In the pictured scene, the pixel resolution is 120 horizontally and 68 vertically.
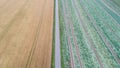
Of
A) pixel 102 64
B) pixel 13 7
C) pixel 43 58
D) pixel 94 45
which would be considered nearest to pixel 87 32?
pixel 94 45

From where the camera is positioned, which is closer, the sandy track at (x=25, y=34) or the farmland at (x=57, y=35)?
the sandy track at (x=25, y=34)

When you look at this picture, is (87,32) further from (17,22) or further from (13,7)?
(13,7)

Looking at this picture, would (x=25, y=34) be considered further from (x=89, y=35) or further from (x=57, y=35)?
(x=89, y=35)

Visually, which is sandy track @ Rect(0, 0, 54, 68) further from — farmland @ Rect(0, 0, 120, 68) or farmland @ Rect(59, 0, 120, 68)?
farmland @ Rect(59, 0, 120, 68)

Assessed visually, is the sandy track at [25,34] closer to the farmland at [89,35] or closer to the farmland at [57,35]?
the farmland at [57,35]


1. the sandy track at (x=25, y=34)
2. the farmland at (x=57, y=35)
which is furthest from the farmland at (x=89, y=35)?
the sandy track at (x=25, y=34)

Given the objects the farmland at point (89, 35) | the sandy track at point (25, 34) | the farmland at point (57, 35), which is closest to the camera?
the sandy track at point (25, 34)

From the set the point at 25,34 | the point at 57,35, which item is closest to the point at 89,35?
the point at 57,35
